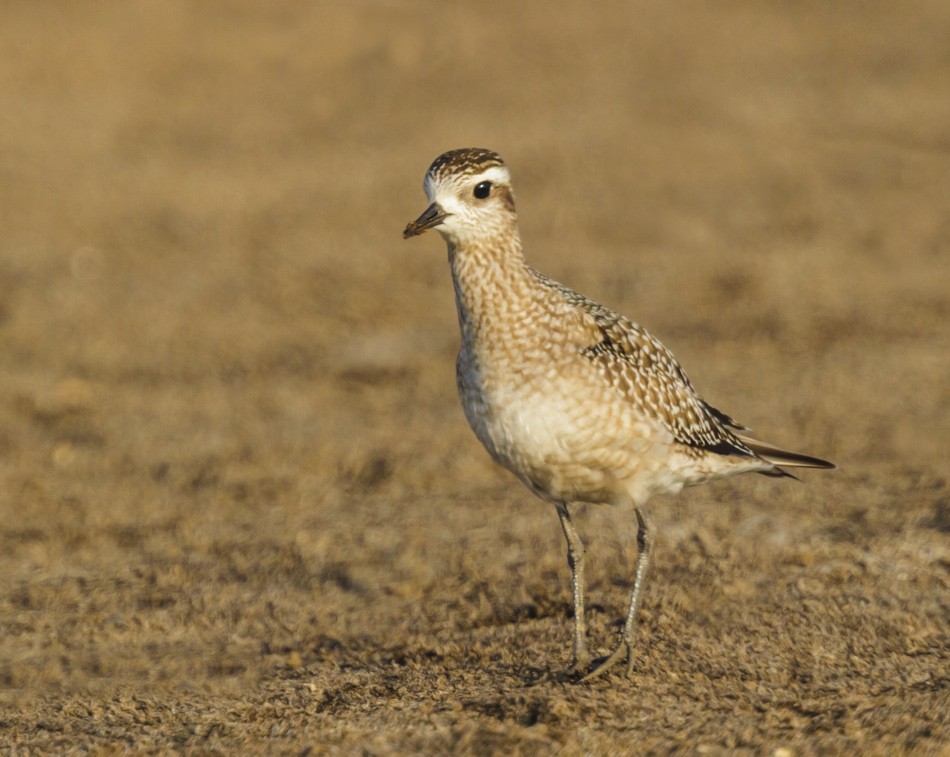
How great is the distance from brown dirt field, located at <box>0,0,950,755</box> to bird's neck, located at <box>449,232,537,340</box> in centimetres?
160

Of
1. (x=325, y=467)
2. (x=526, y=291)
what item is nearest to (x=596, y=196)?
(x=325, y=467)

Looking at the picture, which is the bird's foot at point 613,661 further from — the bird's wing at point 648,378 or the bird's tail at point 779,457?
the bird's tail at point 779,457

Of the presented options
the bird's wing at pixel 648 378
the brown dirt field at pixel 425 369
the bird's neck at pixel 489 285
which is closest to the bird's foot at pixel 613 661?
the brown dirt field at pixel 425 369

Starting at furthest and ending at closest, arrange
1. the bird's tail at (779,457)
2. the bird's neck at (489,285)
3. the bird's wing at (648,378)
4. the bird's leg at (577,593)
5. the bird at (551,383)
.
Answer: the bird's tail at (779,457)
the bird's leg at (577,593)
the bird's wing at (648,378)
the bird's neck at (489,285)
the bird at (551,383)

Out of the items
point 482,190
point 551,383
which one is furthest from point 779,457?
point 482,190

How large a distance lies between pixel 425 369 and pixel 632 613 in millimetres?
6200

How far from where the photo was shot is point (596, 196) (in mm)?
16266

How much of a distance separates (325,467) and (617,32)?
1297 centimetres

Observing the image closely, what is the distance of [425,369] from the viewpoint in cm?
1209

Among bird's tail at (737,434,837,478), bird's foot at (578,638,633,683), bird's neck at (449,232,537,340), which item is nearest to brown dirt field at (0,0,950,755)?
bird's foot at (578,638,633,683)

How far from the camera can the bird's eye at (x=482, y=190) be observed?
234 inches

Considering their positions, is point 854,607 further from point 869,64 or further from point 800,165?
point 869,64

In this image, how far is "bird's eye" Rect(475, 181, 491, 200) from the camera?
234 inches

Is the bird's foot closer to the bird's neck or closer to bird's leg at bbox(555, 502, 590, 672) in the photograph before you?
bird's leg at bbox(555, 502, 590, 672)
